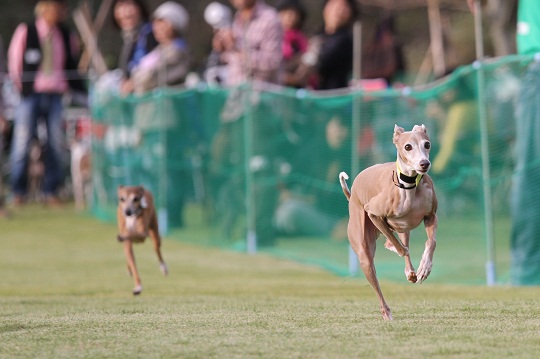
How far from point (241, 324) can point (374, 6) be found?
29.3 meters

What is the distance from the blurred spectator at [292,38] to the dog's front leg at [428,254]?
31.5 feet

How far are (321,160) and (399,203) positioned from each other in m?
6.85

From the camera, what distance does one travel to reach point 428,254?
764 cm

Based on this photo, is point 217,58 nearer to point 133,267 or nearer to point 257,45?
point 257,45

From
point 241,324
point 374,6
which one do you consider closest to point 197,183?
point 241,324

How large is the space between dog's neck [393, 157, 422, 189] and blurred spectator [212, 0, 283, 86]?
8.90 m

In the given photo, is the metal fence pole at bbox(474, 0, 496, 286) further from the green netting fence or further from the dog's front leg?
the dog's front leg

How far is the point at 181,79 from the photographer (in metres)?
19.6

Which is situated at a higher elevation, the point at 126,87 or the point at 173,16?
the point at 173,16

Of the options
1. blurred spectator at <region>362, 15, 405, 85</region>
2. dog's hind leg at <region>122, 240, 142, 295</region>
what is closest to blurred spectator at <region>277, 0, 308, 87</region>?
blurred spectator at <region>362, 15, 405, 85</region>

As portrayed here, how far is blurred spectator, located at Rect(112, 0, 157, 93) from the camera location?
2014 cm

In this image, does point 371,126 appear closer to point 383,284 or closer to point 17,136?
point 383,284

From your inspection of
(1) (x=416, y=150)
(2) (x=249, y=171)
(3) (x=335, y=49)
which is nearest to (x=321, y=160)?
(2) (x=249, y=171)

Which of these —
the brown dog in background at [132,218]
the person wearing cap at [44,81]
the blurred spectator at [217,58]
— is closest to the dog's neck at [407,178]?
the brown dog in background at [132,218]
